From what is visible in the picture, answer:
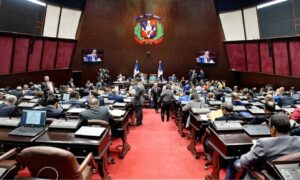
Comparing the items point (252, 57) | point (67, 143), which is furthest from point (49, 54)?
point (67, 143)

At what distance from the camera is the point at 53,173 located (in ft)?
7.54

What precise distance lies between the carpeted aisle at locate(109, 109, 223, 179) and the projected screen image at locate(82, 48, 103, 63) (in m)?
9.71

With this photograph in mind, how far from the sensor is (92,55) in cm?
1512

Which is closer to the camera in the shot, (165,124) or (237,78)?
(165,124)

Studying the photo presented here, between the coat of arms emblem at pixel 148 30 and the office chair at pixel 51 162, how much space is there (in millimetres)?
14032

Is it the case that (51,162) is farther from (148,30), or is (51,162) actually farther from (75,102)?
(148,30)

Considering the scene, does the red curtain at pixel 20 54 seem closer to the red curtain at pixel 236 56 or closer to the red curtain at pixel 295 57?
the red curtain at pixel 236 56

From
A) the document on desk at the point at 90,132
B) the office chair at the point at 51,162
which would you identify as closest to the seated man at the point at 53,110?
the document on desk at the point at 90,132

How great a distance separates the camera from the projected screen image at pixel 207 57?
15258 mm

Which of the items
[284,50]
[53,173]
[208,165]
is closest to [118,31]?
→ [284,50]

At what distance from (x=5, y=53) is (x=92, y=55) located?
245 inches

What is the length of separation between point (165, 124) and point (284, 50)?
6.41 meters

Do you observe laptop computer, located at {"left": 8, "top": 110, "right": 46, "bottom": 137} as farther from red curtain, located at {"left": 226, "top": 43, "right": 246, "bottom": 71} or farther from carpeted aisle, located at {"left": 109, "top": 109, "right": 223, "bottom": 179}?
red curtain, located at {"left": 226, "top": 43, "right": 246, "bottom": 71}

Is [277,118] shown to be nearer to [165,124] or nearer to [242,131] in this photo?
[242,131]
